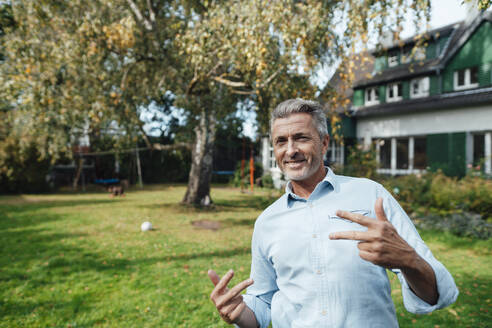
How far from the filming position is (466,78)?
15.3 m

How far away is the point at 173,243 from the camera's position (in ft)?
Answer: 25.9

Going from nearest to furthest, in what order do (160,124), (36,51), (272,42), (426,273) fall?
(426,273) < (272,42) < (36,51) < (160,124)

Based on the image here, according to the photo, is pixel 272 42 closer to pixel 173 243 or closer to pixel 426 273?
pixel 173 243

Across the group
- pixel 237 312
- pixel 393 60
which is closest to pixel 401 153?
pixel 393 60

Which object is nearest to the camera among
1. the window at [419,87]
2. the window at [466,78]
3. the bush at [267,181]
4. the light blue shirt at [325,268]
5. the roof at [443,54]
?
the light blue shirt at [325,268]

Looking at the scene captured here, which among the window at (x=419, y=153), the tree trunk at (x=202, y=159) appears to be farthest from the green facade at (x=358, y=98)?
the tree trunk at (x=202, y=159)

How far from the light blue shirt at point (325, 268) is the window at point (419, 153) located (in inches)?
660

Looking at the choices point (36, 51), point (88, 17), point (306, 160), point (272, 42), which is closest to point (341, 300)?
point (306, 160)

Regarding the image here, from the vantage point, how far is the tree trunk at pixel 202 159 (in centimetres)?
1268

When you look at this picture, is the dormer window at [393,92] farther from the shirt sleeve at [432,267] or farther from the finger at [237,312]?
the finger at [237,312]

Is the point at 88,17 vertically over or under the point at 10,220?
over

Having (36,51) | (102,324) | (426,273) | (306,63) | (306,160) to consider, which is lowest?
(102,324)

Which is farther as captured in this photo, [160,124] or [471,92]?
[160,124]

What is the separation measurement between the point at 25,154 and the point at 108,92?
982 centimetres
